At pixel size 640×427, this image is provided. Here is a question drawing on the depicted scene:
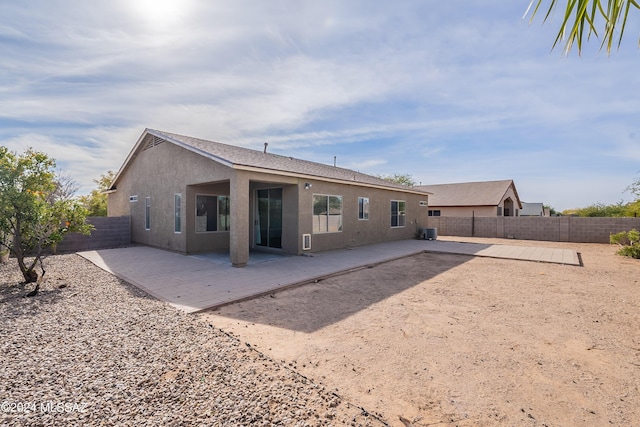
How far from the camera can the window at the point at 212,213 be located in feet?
34.9

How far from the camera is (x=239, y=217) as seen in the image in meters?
7.97

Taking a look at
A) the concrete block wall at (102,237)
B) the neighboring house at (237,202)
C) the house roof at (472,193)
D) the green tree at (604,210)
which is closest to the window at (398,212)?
the neighboring house at (237,202)

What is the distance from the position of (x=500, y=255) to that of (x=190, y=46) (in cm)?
1249

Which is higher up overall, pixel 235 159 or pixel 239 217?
pixel 235 159

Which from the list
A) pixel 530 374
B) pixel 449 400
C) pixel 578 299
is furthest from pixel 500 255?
pixel 449 400

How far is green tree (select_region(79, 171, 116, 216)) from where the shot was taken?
21.4 m

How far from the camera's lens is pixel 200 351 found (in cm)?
331

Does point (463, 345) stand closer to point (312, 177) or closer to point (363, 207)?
point (312, 177)

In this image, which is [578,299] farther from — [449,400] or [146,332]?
[146,332]

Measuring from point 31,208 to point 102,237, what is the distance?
792 cm

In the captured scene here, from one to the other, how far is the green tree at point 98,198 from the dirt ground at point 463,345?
65.0ft

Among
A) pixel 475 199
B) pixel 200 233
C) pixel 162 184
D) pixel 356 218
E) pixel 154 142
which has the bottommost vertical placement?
pixel 200 233

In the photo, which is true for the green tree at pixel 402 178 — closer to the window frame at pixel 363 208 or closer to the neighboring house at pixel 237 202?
the neighboring house at pixel 237 202

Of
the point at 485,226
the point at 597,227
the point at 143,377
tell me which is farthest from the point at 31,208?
the point at 597,227
